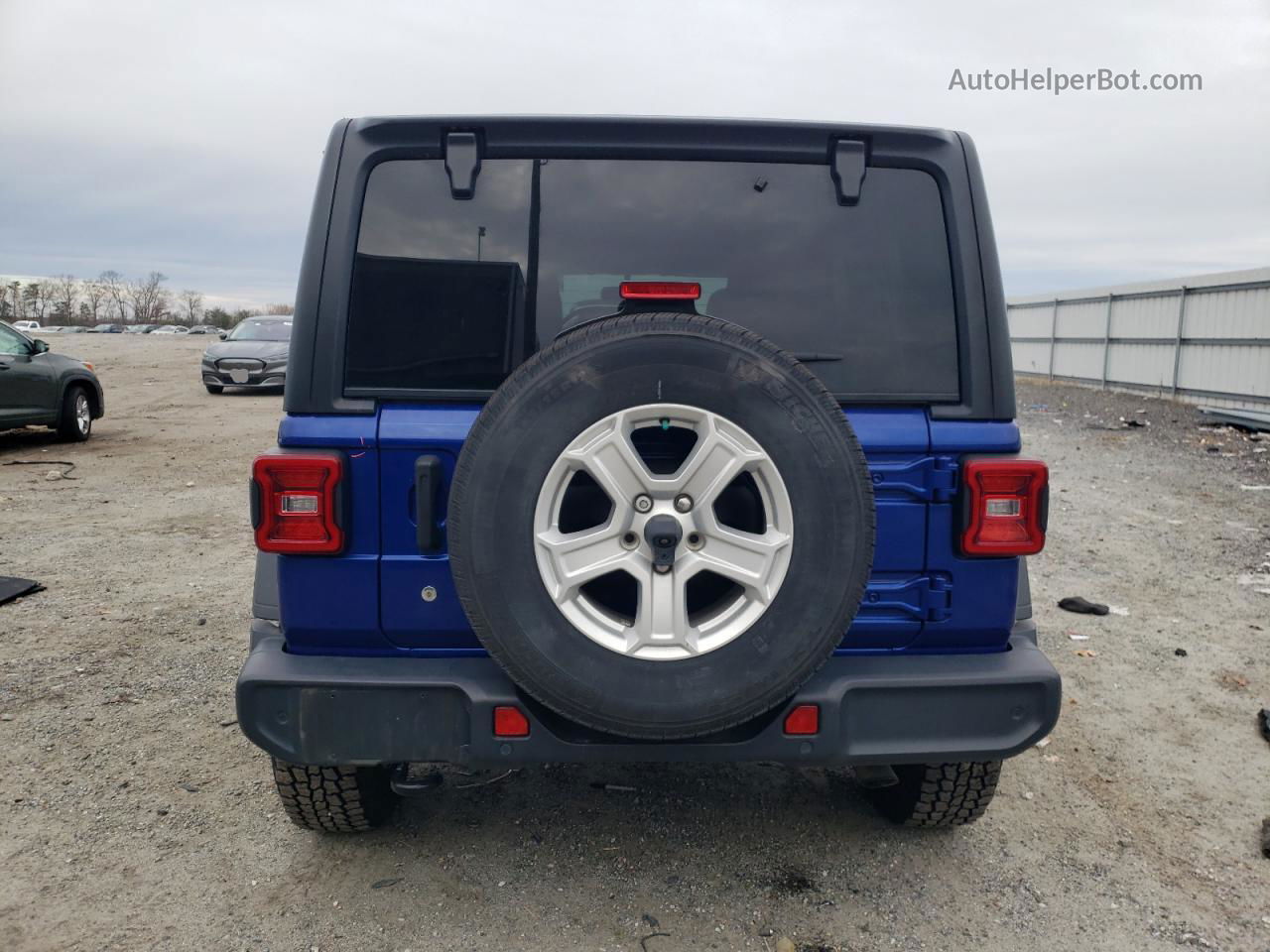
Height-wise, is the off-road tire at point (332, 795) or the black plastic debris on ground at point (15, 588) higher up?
the off-road tire at point (332, 795)

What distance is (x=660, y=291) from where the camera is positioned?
7.12 ft

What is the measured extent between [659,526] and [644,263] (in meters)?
0.71

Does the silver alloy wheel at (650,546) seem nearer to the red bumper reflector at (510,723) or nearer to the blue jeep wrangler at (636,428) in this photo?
the blue jeep wrangler at (636,428)

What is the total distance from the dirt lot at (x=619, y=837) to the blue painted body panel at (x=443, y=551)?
763 mm

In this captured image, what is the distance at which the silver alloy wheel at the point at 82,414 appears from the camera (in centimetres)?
1141

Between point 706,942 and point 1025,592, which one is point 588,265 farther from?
point 706,942

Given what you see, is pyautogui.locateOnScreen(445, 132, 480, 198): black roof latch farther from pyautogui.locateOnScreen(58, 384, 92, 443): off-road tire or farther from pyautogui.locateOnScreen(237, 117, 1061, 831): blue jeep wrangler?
pyautogui.locateOnScreen(58, 384, 92, 443): off-road tire

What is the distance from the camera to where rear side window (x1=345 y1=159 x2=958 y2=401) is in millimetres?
2285

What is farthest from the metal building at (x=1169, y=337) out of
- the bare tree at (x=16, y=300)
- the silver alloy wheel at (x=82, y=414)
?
the bare tree at (x=16, y=300)

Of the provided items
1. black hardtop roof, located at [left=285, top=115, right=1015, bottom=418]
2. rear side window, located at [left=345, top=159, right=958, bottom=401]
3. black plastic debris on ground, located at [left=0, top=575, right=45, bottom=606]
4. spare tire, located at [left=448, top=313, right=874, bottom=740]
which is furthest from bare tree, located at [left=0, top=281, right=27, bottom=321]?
spare tire, located at [left=448, top=313, right=874, bottom=740]

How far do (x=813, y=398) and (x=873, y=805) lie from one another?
5.50 feet

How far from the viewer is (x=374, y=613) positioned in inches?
89.9

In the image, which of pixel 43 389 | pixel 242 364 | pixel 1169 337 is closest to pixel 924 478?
pixel 43 389

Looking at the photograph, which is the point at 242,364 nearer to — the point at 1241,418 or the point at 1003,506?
the point at 1241,418
